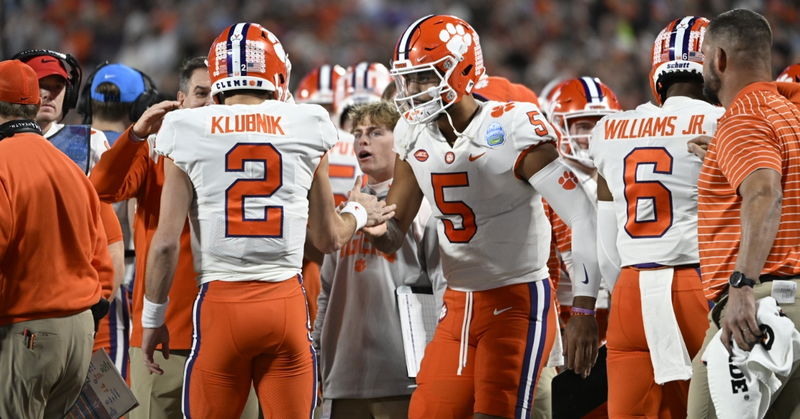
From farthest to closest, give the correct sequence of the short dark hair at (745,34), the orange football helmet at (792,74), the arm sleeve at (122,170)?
the orange football helmet at (792,74), the arm sleeve at (122,170), the short dark hair at (745,34)

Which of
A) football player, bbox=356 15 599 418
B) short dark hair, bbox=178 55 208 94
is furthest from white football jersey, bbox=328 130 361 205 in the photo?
football player, bbox=356 15 599 418

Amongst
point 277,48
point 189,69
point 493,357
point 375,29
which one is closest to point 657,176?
point 493,357

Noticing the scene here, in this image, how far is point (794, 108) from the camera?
3.34m

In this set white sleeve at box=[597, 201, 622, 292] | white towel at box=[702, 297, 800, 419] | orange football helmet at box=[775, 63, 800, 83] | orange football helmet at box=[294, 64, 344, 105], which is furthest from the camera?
orange football helmet at box=[294, 64, 344, 105]

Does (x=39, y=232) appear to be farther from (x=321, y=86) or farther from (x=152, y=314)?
(x=321, y=86)

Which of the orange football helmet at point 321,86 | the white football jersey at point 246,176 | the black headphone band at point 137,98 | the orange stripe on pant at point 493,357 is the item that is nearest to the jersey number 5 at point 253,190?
→ the white football jersey at point 246,176

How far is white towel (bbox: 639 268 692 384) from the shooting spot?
161 inches

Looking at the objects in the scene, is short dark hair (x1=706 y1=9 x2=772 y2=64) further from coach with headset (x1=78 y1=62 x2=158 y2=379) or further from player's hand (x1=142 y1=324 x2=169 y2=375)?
coach with headset (x1=78 y1=62 x2=158 y2=379)

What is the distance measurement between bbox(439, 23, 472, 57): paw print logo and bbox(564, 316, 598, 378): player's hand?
3.88 ft

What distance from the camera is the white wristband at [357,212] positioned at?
4273 mm

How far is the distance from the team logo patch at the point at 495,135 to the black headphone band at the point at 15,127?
1.73 meters

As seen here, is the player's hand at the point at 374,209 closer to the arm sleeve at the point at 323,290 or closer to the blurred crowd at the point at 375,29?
the arm sleeve at the point at 323,290

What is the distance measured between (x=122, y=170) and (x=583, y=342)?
2002mm

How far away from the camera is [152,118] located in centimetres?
427
